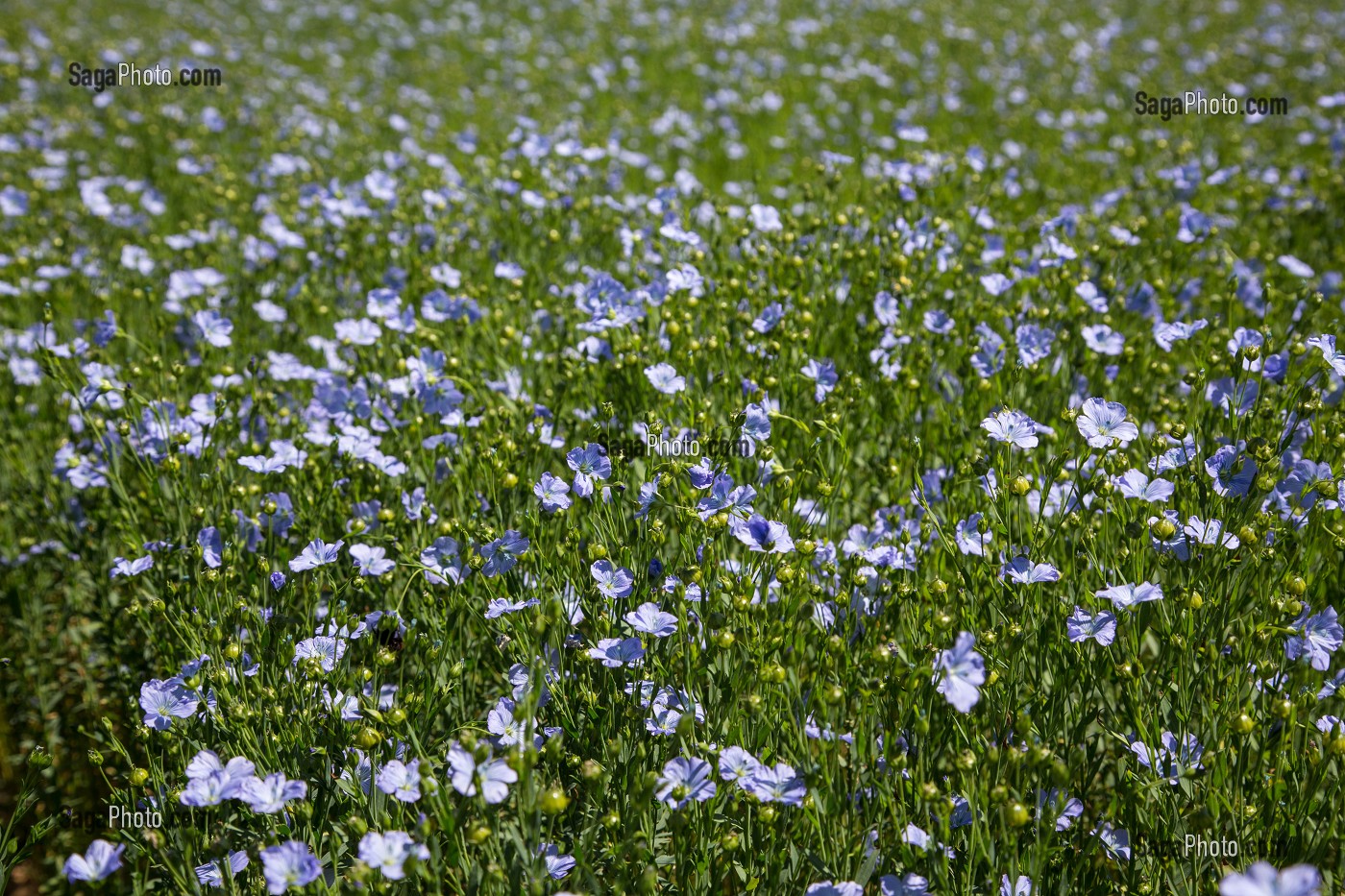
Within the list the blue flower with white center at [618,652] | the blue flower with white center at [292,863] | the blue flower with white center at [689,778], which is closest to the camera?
the blue flower with white center at [292,863]

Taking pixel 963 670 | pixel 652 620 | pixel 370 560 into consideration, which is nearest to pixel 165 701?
pixel 370 560

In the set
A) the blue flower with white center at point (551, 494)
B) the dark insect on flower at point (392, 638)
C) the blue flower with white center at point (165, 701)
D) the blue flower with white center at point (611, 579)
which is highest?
the blue flower with white center at point (551, 494)

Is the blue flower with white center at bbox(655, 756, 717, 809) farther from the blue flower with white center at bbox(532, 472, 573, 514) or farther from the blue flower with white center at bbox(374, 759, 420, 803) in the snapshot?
the blue flower with white center at bbox(532, 472, 573, 514)

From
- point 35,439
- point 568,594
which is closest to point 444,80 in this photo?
point 35,439

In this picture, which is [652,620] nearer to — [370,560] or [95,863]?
[370,560]

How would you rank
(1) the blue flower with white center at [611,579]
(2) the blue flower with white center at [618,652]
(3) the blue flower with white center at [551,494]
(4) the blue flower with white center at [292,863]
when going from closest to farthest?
(4) the blue flower with white center at [292,863] → (2) the blue flower with white center at [618,652] → (1) the blue flower with white center at [611,579] → (3) the blue flower with white center at [551,494]

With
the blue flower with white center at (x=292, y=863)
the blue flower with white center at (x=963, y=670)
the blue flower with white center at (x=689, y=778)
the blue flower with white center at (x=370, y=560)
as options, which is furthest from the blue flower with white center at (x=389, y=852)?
the blue flower with white center at (x=963, y=670)

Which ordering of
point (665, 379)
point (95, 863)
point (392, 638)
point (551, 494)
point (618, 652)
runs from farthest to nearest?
point (665, 379) → point (392, 638) → point (551, 494) → point (618, 652) → point (95, 863)

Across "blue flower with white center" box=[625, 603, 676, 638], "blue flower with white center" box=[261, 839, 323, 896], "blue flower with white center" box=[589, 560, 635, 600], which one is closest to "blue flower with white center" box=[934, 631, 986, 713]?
"blue flower with white center" box=[625, 603, 676, 638]

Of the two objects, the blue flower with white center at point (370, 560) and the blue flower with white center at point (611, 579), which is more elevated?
the blue flower with white center at point (611, 579)

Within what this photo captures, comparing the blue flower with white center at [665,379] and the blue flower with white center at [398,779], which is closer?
the blue flower with white center at [398,779]

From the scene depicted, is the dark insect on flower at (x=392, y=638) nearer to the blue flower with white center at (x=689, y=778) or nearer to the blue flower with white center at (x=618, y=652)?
the blue flower with white center at (x=618, y=652)

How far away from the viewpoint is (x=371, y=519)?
276 cm

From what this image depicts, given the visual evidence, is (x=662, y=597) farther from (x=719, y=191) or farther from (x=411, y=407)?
(x=719, y=191)
